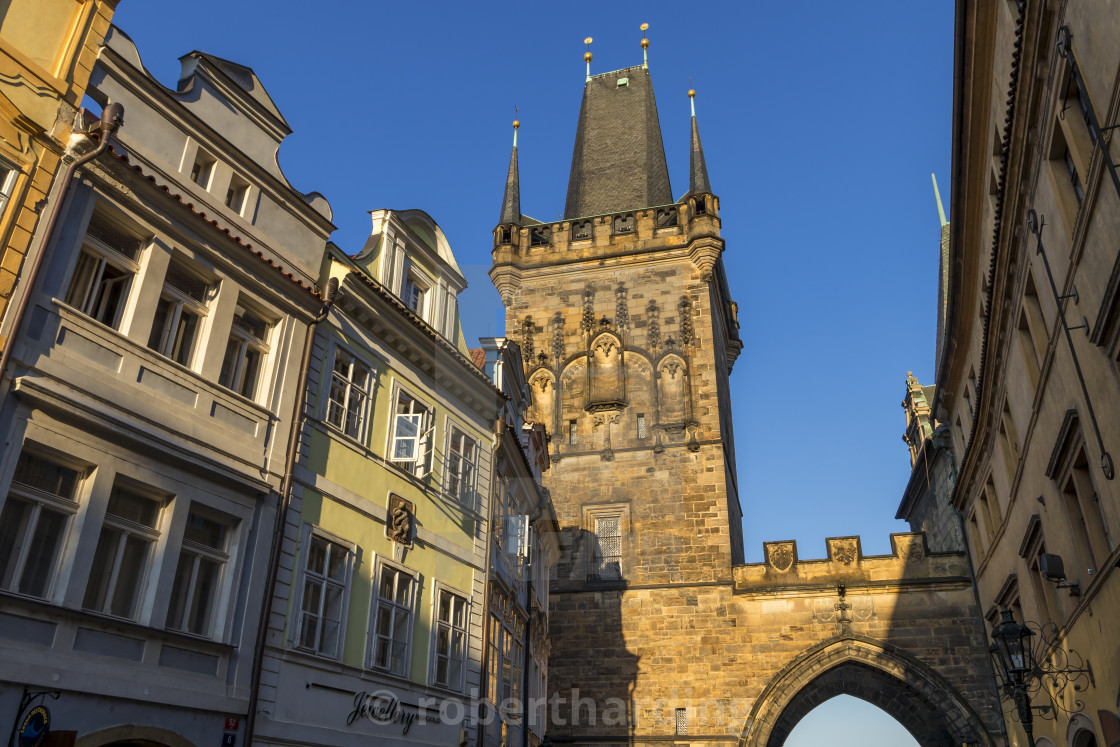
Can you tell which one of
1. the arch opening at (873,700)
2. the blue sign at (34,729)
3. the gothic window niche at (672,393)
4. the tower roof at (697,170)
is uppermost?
the tower roof at (697,170)

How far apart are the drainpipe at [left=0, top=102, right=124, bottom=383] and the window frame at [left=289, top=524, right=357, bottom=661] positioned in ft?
11.7

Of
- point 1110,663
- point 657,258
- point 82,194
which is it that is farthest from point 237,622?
point 657,258

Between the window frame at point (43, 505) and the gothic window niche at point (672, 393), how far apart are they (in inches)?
805

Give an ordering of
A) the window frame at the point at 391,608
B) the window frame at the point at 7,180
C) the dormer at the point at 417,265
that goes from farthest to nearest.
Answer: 1. the dormer at the point at 417,265
2. the window frame at the point at 391,608
3. the window frame at the point at 7,180

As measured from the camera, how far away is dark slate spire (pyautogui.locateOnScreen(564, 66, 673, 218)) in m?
33.0

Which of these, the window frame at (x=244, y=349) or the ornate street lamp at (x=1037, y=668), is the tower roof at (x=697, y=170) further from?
the window frame at (x=244, y=349)

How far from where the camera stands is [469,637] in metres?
12.1

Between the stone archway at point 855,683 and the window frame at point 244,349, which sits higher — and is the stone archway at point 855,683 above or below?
below

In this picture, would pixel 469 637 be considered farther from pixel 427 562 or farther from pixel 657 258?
pixel 657 258

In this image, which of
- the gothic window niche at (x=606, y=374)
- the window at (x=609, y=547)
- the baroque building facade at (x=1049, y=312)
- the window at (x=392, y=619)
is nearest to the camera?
the baroque building facade at (x=1049, y=312)

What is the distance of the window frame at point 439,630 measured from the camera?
1112 centimetres

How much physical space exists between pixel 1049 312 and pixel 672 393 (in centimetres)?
1714

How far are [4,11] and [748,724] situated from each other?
2067 cm

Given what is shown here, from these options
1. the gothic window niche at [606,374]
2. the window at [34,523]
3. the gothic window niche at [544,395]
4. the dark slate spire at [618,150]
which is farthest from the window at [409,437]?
the dark slate spire at [618,150]
